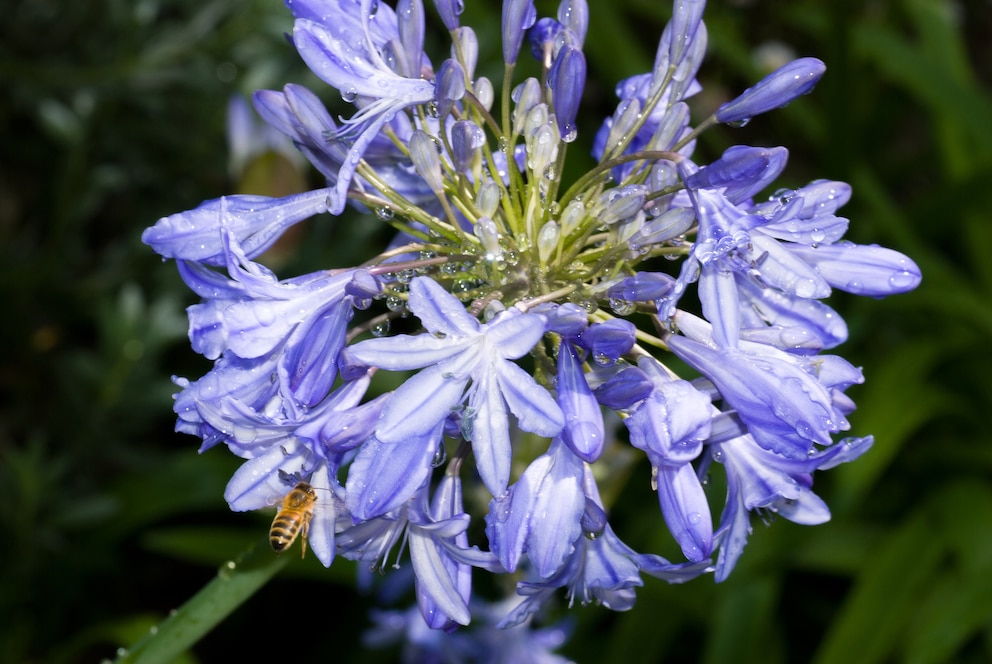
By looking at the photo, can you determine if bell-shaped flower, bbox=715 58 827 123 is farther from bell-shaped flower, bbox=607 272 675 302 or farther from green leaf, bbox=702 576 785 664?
green leaf, bbox=702 576 785 664

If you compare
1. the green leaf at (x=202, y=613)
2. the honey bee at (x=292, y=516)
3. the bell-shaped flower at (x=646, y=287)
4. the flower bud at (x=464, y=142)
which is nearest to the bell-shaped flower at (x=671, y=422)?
the bell-shaped flower at (x=646, y=287)

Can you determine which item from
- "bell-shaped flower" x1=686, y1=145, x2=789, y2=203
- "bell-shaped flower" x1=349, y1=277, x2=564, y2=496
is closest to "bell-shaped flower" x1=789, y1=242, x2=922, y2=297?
"bell-shaped flower" x1=686, y1=145, x2=789, y2=203

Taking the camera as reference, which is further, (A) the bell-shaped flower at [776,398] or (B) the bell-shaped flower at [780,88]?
(B) the bell-shaped flower at [780,88]

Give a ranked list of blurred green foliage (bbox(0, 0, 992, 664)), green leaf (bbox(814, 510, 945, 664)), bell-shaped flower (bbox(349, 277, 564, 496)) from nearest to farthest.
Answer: bell-shaped flower (bbox(349, 277, 564, 496)) → green leaf (bbox(814, 510, 945, 664)) → blurred green foliage (bbox(0, 0, 992, 664))

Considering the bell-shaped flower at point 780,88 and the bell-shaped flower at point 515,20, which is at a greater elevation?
the bell-shaped flower at point 515,20

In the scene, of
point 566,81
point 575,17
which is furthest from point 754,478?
point 575,17

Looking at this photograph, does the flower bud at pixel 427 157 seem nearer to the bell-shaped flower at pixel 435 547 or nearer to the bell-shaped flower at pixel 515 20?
the bell-shaped flower at pixel 515 20

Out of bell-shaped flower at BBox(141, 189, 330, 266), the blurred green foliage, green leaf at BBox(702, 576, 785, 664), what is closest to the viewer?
bell-shaped flower at BBox(141, 189, 330, 266)
